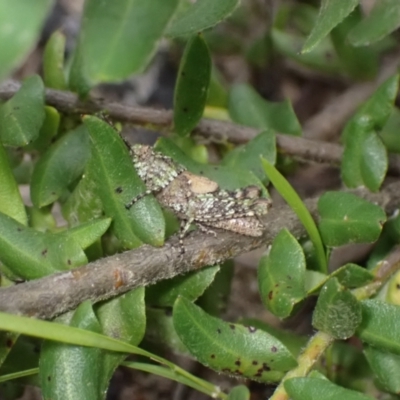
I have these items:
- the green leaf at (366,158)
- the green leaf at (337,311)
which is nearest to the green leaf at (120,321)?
the green leaf at (337,311)

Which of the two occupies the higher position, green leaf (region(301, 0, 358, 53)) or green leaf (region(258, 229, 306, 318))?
green leaf (region(301, 0, 358, 53))

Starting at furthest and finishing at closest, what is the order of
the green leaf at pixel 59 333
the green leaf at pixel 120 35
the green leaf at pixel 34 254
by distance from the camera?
the green leaf at pixel 34 254 → the green leaf at pixel 59 333 → the green leaf at pixel 120 35

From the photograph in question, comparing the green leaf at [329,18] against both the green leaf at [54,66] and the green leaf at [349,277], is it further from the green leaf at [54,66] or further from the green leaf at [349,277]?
the green leaf at [54,66]

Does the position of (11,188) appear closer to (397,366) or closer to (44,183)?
(44,183)

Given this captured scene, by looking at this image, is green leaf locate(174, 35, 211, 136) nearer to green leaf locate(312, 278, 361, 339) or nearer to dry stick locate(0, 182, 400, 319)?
dry stick locate(0, 182, 400, 319)

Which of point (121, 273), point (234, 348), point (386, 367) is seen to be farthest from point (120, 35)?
point (386, 367)

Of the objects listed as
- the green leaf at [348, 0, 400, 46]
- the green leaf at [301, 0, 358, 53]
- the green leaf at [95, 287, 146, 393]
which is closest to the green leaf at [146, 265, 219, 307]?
the green leaf at [95, 287, 146, 393]
